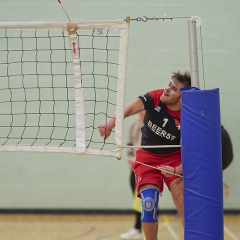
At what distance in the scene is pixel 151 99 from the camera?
275 centimetres

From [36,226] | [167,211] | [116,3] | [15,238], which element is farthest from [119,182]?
[116,3]

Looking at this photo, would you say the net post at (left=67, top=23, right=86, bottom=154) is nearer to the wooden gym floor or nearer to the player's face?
the player's face

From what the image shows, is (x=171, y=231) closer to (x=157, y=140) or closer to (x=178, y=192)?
(x=178, y=192)

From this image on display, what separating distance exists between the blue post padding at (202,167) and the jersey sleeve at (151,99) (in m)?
0.47

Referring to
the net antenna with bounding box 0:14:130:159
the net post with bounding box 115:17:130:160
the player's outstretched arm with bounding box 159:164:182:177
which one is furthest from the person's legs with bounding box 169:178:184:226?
the net antenna with bounding box 0:14:130:159

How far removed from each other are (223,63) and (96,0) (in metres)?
2.18

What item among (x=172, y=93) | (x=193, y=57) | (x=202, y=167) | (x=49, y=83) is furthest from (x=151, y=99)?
(x=49, y=83)

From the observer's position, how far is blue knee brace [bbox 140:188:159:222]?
2.62 meters

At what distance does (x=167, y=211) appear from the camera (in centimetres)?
516

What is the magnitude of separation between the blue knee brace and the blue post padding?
36 cm

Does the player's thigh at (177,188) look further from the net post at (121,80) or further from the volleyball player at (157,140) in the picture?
the net post at (121,80)

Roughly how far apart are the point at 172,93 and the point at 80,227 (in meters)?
2.69

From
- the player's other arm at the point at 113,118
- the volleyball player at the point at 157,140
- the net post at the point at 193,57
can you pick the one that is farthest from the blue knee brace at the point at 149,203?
the net post at the point at 193,57

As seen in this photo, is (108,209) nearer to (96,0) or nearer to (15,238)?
(15,238)
